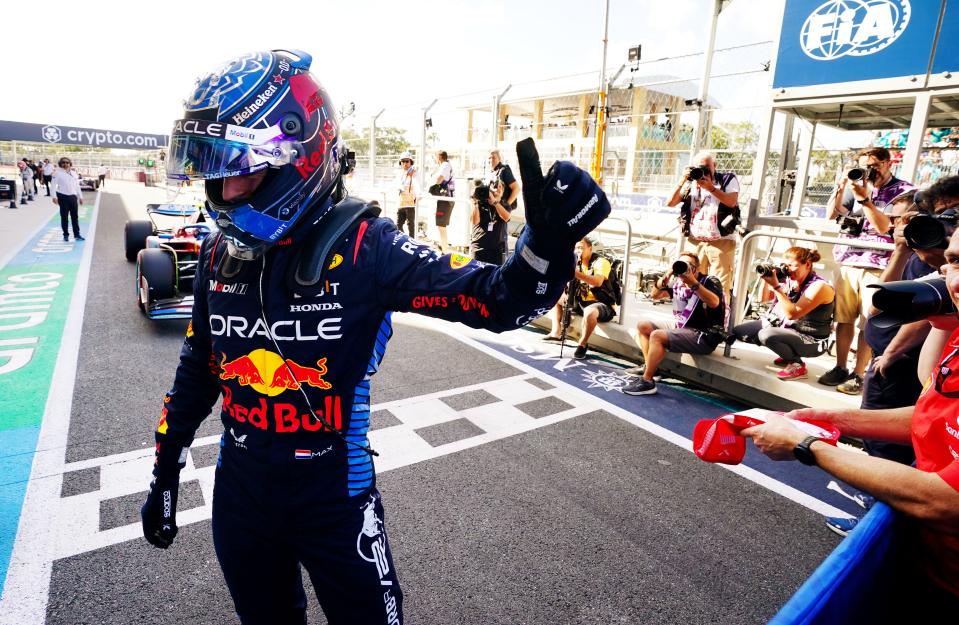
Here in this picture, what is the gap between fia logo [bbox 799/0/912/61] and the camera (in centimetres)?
476

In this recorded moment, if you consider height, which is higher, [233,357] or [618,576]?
[233,357]

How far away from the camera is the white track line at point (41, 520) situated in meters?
2.23

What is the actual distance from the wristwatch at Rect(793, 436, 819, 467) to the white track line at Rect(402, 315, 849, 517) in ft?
6.54

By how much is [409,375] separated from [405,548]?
245 cm

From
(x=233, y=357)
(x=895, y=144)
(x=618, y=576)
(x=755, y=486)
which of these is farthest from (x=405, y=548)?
(x=895, y=144)

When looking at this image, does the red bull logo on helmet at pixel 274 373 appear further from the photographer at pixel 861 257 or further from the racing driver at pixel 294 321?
the photographer at pixel 861 257

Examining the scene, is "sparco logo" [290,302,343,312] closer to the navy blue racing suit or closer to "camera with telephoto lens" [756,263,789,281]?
the navy blue racing suit

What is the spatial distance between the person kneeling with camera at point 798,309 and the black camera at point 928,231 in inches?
85.4

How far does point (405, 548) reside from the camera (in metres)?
2.70

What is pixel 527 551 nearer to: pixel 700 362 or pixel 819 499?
pixel 819 499

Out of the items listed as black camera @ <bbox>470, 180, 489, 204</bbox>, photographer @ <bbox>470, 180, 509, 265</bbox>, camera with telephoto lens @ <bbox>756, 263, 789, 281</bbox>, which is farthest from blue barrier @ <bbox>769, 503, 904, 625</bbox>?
black camera @ <bbox>470, 180, 489, 204</bbox>

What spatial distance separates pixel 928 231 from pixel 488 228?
5.21 m

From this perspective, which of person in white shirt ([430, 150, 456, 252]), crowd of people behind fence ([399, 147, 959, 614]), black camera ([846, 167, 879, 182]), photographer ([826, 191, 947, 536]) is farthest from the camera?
person in white shirt ([430, 150, 456, 252])

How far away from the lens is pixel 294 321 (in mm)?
Result: 1374
